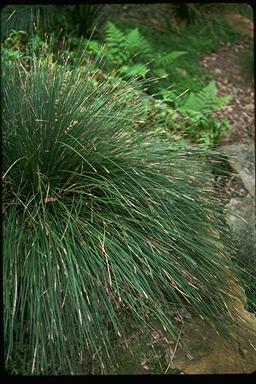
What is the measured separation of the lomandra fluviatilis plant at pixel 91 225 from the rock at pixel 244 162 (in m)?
1.50

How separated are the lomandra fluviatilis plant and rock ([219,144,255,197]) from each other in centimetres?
150

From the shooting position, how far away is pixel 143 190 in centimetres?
250

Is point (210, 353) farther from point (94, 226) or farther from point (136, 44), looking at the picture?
point (136, 44)

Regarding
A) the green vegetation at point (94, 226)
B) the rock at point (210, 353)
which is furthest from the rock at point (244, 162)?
the rock at point (210, 353)

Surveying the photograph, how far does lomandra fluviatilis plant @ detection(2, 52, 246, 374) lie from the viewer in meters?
2.05

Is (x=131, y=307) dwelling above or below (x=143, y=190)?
below

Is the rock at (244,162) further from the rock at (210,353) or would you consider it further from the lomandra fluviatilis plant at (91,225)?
the rock at (210,353)

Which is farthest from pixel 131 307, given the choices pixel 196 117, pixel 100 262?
pixel 196 117

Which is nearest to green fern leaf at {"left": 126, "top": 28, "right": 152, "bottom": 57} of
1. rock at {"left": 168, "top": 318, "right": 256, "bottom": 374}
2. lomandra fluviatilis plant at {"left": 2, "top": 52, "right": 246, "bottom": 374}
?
lomandra fluviatilis plant at {"left": 2, "top": 52, "right": 246, "bottom": 374}

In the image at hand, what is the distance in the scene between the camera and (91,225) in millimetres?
2307

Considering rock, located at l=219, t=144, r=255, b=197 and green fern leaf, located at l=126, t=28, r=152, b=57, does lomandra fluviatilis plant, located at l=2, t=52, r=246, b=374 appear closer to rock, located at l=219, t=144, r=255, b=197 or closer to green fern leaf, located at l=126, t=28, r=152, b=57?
rock, located at l=219, t=144, r=255, b=197

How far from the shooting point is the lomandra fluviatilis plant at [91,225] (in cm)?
205

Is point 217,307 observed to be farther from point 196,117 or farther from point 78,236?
point 196,117

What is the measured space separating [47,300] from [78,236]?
35 cm
